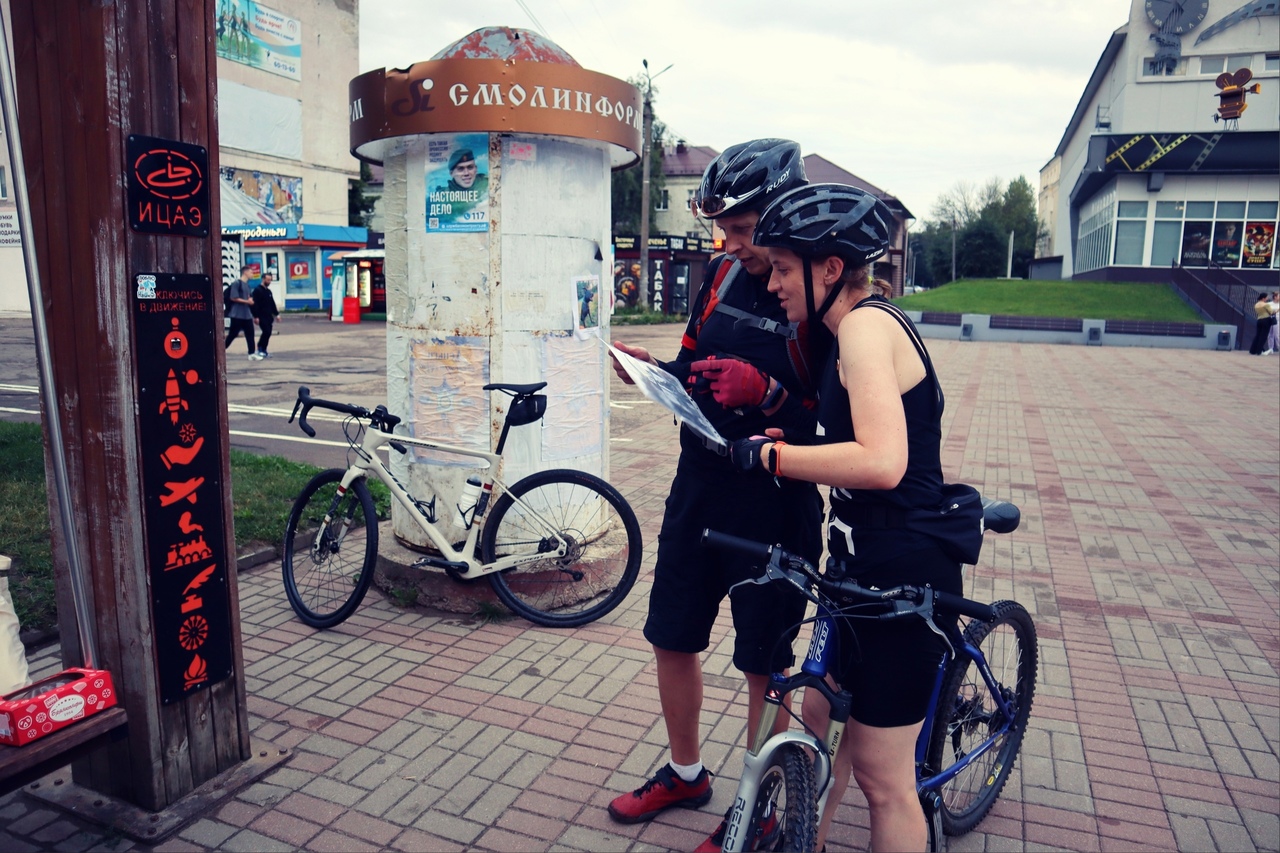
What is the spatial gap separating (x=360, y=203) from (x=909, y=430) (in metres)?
58.6

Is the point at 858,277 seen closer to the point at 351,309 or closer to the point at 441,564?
the point at 441,564

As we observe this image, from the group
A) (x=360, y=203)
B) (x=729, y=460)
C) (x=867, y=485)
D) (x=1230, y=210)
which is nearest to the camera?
(x=867, y=485)

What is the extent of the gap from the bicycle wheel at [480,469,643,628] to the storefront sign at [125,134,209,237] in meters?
2.11

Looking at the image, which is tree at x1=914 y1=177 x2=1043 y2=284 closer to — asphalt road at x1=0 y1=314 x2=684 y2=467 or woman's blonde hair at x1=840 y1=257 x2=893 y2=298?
asphalt road at x1=0 y1=314 x2=684 y2=467

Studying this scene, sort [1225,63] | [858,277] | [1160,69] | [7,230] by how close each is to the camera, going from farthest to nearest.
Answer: [1160,69], [1225,63], [7,230], [858,277]

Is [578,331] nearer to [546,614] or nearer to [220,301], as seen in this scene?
[546,614]

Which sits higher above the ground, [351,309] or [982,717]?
[351,309]

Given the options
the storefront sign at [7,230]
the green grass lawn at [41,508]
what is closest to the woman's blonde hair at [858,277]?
the storefront sign at [7,230]

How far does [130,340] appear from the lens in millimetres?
2768

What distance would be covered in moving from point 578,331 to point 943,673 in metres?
2.77

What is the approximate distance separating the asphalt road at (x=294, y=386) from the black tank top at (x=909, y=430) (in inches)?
114

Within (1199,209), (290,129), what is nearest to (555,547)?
(1199,209)

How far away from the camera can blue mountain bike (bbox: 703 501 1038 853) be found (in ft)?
6.98

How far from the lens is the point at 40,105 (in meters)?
2.73
